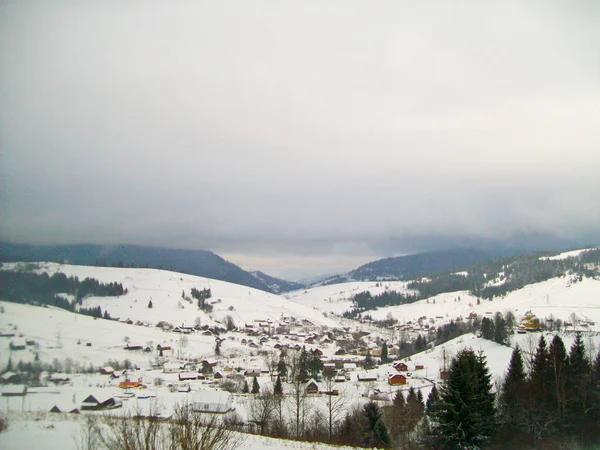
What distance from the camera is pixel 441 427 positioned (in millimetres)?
15727

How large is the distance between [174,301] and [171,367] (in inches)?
2662

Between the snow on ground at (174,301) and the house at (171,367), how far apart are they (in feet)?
152

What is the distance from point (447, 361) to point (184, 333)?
200ft

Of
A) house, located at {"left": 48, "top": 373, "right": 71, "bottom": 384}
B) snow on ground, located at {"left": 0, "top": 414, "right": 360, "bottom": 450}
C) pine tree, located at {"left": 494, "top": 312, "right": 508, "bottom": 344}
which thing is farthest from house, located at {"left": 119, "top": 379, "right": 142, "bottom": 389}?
pine tree, located at {"left": 494, "top": 312, "right": 508, "bottom": 344}

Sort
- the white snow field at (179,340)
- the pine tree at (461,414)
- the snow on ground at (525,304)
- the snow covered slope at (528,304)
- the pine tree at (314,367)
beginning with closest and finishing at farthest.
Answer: the pine tree at (461,414) < the white snow field at (179,340) < the pine tree at (314,367) < the snow covered slope at (528,304) < the snow on ground at (525,304)

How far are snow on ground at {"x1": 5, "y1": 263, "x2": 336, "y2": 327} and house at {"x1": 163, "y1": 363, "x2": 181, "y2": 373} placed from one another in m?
46.2

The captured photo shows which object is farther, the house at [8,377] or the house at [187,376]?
the house at [187,376]

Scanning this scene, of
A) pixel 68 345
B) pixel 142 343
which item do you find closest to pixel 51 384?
pixel 68 345

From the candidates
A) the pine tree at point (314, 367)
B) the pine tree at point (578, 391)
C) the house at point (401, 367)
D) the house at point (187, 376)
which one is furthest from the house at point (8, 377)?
the house at point (401, 367)

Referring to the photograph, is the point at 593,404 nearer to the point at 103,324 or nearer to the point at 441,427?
the point at 441,427

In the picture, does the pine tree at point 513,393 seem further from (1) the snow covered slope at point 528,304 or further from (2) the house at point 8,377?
(1) the snow covered slope at point 528,304

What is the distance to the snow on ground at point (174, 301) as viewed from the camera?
365 ft

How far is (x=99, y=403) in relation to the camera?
26328 millimetres

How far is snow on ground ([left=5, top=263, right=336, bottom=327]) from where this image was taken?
111 metres
